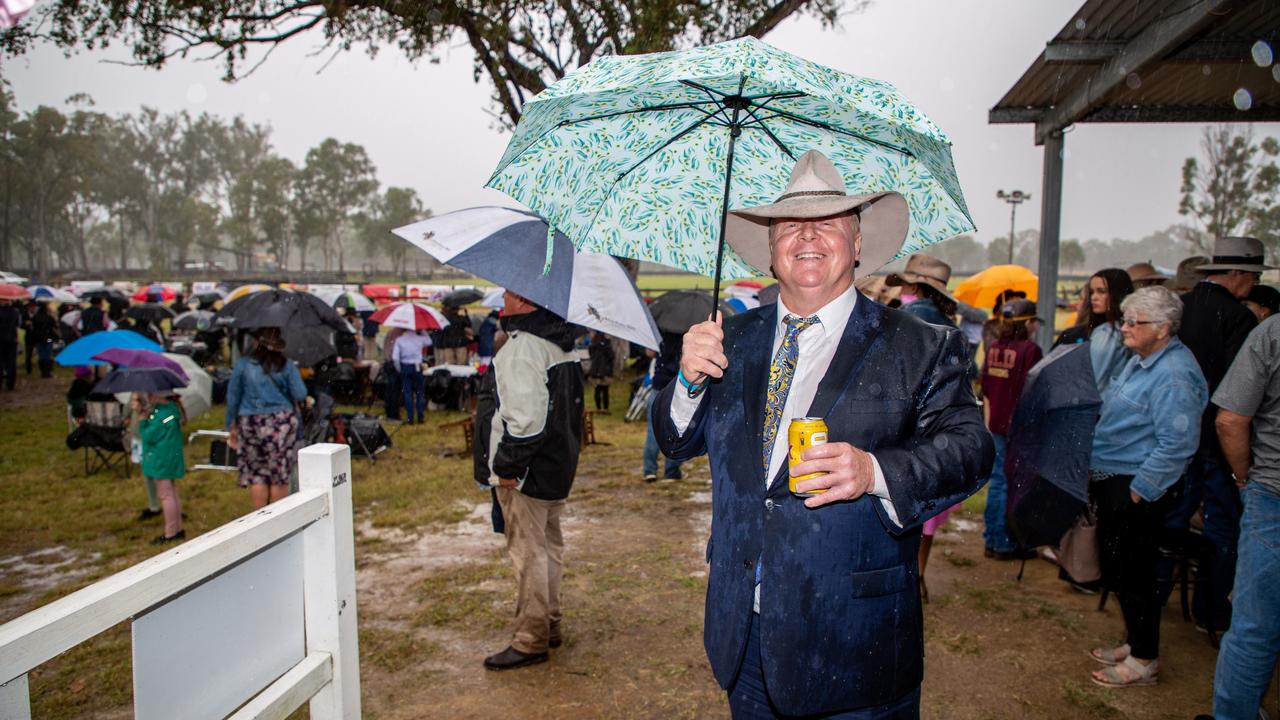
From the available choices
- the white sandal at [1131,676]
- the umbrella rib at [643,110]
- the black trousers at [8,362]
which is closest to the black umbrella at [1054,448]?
the white sandal at [1131,676]

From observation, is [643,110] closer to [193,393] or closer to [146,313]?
[193,393]

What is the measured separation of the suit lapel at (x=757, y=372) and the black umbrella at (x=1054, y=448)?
9.09ft

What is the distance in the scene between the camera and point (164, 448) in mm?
6281

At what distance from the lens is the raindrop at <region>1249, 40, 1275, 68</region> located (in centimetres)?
531

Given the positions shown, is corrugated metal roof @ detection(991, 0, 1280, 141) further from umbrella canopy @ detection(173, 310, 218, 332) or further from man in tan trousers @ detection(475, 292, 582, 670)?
umbrella canopy @ detection(173, 310, 218, 332)

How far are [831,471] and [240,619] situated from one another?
55.5 inches

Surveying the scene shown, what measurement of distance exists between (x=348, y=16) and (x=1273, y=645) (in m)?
15.8

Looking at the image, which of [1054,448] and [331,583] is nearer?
[331,583]

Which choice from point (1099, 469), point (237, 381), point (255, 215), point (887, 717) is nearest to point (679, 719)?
point (887, 717)

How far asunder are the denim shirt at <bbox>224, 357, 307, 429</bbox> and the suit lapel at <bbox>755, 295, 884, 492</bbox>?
533cm

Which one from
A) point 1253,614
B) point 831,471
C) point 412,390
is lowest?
point 412,390

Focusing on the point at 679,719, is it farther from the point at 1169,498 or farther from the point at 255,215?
the point at 255,215

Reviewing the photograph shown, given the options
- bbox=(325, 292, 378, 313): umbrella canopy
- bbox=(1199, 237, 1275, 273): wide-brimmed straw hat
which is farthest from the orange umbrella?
bbox=(325, 292, 378, 313): umbrella canopy

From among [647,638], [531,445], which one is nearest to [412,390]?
[647,638]
